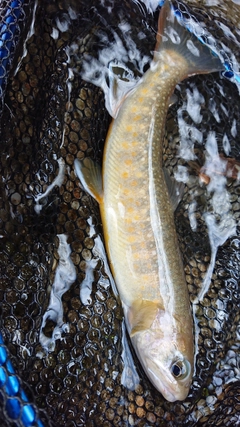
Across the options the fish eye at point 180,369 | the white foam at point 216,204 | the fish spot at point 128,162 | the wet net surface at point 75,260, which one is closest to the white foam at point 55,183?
the wet net surface at point 75,260

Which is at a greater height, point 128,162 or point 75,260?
point 128,162

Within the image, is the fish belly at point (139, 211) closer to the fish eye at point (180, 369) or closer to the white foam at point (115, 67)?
the white foam at point (115, 67)

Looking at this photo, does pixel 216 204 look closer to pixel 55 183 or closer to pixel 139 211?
pixel 139 211

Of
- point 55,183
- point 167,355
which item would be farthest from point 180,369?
point 55,183

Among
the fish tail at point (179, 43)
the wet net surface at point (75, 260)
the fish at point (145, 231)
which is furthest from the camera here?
the fish tail at point (179, 43)

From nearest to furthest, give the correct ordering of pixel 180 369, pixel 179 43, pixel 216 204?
pixel 180 369 < pixel 179 43 < pixel 216 204

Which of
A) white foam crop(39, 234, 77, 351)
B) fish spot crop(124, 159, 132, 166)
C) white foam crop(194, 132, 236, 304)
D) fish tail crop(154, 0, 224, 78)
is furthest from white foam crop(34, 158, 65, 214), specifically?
white foam crop(194, 132, 236, 304)

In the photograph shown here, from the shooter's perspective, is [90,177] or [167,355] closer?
[167,355]

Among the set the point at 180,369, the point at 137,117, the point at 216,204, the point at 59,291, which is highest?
the point at 137,117

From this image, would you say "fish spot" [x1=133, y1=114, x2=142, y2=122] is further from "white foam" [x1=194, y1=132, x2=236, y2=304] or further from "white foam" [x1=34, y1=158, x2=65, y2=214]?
"white foam" [x1=194, y1=132, x2=236, y2=304]
